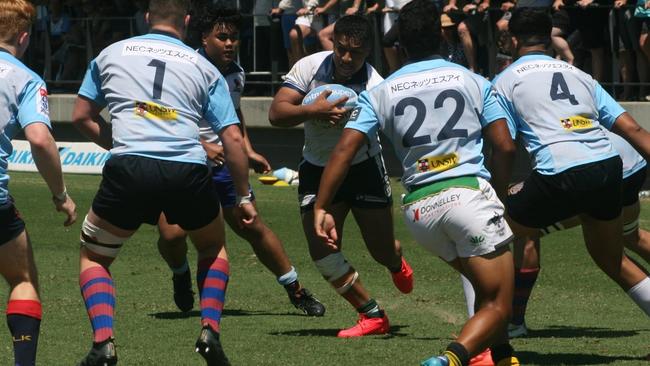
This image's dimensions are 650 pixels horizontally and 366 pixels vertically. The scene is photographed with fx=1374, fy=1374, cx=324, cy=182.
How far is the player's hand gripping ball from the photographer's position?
27.9ft

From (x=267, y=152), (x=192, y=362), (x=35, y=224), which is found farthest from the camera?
(x=267, y=152)

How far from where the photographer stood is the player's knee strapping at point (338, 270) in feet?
29.0

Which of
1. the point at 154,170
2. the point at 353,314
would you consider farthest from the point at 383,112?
the point at 353,314

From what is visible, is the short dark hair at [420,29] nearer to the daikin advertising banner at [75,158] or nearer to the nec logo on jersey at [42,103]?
the nec logo on jersey at [42,103]

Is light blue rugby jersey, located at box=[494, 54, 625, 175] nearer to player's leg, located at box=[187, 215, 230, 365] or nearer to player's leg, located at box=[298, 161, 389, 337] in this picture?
player's leg, located at box=[298, 161, 389, 337]

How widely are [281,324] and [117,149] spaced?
2.47m

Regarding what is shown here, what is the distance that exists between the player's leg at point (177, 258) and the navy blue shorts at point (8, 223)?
2.75 metres

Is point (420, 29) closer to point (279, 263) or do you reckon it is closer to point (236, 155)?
point (236, 155)

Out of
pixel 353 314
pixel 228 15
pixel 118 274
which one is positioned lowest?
pixel 118 274

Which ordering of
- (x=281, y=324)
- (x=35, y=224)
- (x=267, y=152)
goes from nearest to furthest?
(x=281, y=324) < (x=35, y=224) < (x=267, y=152)

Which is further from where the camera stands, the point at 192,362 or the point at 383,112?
the point at 192,362

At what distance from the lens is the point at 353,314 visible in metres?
9.71

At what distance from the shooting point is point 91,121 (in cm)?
744

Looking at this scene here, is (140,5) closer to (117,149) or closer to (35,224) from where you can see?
(35,224)
